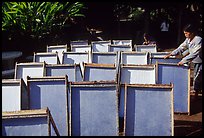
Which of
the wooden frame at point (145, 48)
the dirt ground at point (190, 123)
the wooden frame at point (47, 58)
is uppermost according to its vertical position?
the wooden frame at point (145, 48)

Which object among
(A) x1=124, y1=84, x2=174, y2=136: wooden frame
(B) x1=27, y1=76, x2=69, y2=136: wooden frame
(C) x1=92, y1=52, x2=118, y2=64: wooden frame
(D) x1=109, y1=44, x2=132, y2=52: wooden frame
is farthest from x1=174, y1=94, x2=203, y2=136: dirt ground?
(D) x1=109, y1=44, x2=132, y2=52: wooden frame

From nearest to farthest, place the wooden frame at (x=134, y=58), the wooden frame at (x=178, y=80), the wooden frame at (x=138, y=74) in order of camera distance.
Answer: the wooden frame at (x=138, y=74) → the wooden frame at (x=178, y=80) → the wooden frame at (x=134, y=58)

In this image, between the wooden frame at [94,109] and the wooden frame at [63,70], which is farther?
the wooden frame at [63,70]

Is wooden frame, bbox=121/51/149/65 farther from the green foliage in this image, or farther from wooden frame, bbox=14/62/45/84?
the green foliage

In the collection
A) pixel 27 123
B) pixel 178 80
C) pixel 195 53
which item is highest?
pixel 195 53

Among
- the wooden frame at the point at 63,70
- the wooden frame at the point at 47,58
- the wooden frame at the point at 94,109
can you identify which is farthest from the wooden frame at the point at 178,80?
the wooden frame at the point at 47,58

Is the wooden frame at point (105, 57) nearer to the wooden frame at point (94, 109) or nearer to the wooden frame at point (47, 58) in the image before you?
the wooden frame at point (47, 58)

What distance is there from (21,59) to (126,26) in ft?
25.5

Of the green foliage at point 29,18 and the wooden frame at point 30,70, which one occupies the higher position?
the green foliage at point 29,18

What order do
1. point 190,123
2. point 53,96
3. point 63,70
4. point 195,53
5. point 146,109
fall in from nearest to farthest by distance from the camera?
point 146,109, point 53,96, point 190,123, point 63,70, point 195,53

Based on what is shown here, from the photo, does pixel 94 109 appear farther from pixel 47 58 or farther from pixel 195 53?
pixel 195 53

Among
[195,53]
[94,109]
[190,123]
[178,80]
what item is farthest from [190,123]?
[94,109]

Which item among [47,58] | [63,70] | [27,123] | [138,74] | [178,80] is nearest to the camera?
Answer: [27,123]

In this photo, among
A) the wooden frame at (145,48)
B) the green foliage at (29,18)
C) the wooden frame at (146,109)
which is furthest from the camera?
the green foliage at (29,18)
